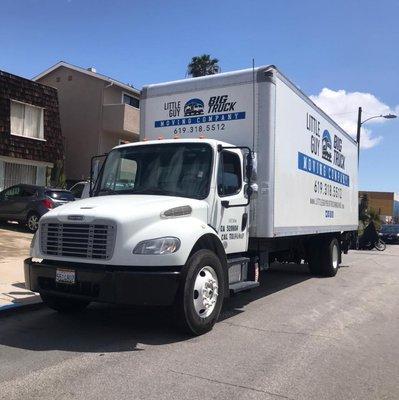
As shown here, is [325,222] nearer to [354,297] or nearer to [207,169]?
[354,297]

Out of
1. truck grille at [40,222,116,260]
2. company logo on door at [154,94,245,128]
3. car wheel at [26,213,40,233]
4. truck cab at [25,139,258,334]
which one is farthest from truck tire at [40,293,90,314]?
car wheel at [26,213,40,233]

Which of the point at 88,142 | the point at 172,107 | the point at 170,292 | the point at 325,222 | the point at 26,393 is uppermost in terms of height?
the point at 88,142

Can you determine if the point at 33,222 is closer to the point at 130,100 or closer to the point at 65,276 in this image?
the point at 65,276

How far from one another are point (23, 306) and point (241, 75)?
4.83m

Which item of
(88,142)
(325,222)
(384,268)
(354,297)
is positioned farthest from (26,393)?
(88,142)

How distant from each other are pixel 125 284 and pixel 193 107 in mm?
3963

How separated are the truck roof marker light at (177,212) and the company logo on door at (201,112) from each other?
2.36m

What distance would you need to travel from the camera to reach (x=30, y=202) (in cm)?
1798

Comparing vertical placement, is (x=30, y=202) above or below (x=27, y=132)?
below

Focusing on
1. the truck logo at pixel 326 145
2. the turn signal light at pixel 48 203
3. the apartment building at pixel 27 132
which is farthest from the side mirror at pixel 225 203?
the apartment building at pixel 27 132

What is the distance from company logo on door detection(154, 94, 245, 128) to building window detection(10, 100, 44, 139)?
14.5 metres

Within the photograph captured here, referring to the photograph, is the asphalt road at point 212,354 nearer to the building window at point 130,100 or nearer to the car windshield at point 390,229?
the building window at point 130,100

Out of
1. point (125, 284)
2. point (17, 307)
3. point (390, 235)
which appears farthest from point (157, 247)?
point (390, 235)

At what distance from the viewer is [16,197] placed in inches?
727
